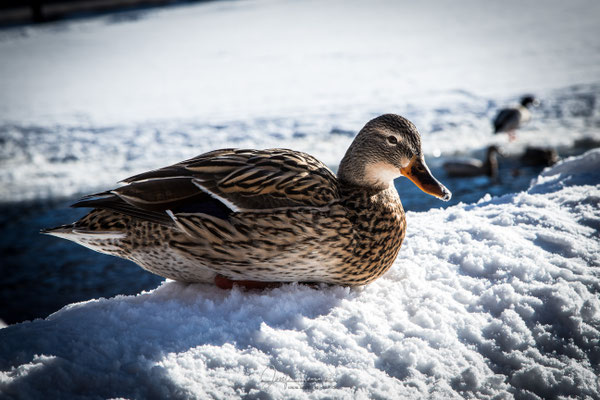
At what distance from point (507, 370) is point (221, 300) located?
3.87 ft

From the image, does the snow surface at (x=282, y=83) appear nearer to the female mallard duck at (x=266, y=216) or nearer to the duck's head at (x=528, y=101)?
the duck's head at (x=528, y=101)

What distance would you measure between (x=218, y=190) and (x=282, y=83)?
Result: 785 centimetres

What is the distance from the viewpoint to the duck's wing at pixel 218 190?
7.13 ft

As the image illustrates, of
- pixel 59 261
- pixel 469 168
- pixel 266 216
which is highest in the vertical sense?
pixel 266 216

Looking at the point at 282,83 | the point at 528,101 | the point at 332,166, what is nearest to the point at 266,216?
the point at 332,166

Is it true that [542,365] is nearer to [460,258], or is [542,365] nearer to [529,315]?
[529,315]

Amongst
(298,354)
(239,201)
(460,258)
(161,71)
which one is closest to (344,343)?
(298,354)

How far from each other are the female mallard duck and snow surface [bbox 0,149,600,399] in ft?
0.45

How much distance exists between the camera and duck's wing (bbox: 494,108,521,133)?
21.7 feet

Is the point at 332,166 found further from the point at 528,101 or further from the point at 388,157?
the point at 528,101

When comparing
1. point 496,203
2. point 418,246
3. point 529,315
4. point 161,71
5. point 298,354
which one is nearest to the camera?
point 298,354

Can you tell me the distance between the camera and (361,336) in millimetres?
1944

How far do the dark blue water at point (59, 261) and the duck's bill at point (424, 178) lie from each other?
2.21 metres

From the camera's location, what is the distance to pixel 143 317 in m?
1.96
